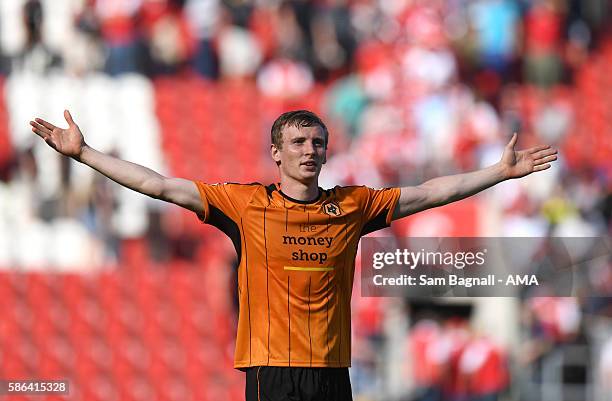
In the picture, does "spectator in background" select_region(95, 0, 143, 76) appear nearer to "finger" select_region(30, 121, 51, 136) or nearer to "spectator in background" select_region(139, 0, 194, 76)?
"spectator in background" select_region(139, 0, 194, 76)

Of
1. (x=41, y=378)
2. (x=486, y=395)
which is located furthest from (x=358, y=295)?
(x=41, y=378)

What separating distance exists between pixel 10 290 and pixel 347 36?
3772 millimetres

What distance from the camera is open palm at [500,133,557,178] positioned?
3.53 m

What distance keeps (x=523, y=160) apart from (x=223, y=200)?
109 centimetres

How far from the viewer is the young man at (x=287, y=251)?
10.4 ft

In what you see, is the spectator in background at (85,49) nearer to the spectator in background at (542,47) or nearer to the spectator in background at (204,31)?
the spectator in background at (204,31)

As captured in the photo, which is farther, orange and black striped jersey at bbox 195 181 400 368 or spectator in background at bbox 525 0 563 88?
spectator in background at bbox 525 0 563 88

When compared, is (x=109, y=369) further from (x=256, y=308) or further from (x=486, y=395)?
(x=256, y=308)

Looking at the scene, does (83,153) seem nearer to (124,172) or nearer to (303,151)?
(124,172)

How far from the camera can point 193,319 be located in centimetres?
822

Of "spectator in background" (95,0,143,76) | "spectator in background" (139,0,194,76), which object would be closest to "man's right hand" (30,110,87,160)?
"spectator in background" (95,0,143,76)

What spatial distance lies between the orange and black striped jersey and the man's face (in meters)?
0.11

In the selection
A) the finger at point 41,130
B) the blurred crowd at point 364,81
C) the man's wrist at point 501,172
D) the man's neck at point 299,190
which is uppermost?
the blurred crowd at point 364,81

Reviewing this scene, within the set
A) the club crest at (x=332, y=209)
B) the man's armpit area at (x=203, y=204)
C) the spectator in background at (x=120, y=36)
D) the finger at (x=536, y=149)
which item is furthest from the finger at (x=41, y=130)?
the spectator in background at (x=120, y=36)
